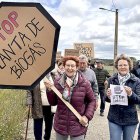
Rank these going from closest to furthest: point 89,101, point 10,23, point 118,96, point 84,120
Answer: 1. point 10,23
2. point 84,120
3. point 89,101
4. point 118,96

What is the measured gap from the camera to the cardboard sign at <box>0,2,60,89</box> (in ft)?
9.92

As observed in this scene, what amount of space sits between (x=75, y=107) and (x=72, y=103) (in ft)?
0.20

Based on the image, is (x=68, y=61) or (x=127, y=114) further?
(x=127, y=114)

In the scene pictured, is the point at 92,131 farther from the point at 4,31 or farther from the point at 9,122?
the point at 4,31

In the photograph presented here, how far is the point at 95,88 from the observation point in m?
8.67

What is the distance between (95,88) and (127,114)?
2.83m

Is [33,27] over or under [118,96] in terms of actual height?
over

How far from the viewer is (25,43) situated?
305cm

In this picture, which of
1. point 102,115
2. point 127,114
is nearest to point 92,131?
point 102,115

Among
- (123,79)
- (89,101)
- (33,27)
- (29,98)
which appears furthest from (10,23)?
(29,98)

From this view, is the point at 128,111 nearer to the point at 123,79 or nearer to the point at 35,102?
the point at 123,79

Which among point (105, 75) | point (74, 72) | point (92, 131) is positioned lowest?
point (92, 131)

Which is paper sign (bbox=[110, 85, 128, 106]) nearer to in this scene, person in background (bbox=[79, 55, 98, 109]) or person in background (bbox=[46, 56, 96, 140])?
person in background (bbox=[46, 56, 96, 140])

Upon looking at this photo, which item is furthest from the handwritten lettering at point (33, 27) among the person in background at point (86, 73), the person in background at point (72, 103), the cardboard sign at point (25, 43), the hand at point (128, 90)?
the person in background at point (86, 73)
